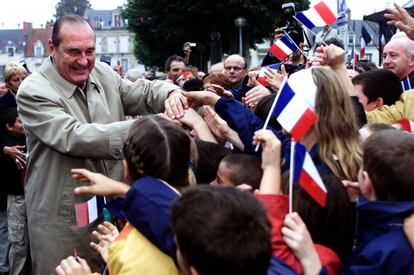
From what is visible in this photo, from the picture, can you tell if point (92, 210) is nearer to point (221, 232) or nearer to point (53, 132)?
point (53, 132)

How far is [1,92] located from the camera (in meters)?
8.64

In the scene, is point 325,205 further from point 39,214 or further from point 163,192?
point 39,214

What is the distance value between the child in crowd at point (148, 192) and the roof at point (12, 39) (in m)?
105

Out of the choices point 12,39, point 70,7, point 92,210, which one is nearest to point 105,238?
point 92,210

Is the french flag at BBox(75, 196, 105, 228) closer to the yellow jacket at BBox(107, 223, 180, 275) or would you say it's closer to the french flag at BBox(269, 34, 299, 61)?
the yellow jacket at BBox(107, 223, 180, 275)

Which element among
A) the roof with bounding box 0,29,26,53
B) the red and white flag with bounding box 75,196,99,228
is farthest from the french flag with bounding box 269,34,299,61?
the roof with bounding box 0,29,26,53

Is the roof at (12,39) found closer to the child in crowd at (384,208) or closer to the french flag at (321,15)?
the french flag at (321,15)

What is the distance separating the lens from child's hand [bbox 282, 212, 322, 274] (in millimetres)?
2252

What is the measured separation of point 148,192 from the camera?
233 cm

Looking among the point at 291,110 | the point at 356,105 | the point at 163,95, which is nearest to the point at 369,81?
the point at 356,105

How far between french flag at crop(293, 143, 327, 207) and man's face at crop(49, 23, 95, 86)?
67.1 inches

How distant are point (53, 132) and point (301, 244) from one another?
166cm

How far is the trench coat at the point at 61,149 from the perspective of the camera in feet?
10.7

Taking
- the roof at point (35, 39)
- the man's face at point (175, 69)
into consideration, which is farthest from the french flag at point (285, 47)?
the roof at point (35, 39)
